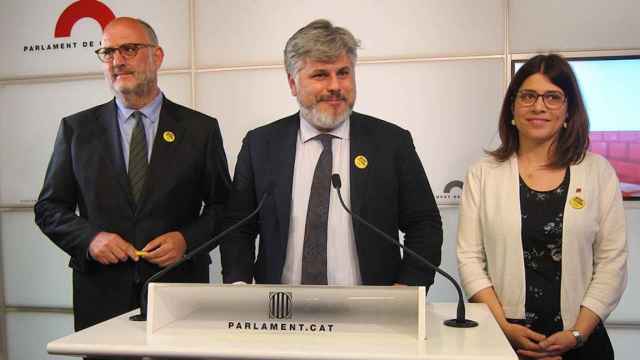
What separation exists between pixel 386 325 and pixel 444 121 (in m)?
1.93

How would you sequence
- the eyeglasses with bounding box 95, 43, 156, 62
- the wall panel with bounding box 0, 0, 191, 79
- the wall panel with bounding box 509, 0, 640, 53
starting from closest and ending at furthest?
the eyeglasses with bounding box 95, 43, 156, 62
the wall panel with bounding box 509, 0, 640, 53
the wall panel with bounding box 0, 0, 191, 79

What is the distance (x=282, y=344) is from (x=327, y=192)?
31.8 inches

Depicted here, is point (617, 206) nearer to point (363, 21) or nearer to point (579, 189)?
point (579, 189)

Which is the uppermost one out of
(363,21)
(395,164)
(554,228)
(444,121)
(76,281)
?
(363,21)

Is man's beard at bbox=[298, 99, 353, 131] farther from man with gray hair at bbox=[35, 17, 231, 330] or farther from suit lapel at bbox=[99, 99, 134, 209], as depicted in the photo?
suit lapel at bbox=[99, 99, 134, 209]

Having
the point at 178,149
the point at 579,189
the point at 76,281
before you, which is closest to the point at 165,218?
the point at 178,149

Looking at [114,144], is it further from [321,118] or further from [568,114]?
[568,114]

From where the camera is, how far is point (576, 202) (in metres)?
2.06

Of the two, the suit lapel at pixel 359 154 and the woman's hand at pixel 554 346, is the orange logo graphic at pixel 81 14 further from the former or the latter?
the woman's hand at pixel 554 346

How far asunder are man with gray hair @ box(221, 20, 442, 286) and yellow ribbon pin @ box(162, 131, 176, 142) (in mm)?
397

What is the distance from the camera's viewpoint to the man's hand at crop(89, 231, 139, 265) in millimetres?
2299

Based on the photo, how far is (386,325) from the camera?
1489 mm

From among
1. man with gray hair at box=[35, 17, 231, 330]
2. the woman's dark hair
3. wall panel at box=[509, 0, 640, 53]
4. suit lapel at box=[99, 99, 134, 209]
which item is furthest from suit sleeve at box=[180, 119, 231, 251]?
wall panel at box=[509, 0, 640, 53]

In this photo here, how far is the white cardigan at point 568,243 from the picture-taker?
204cm
